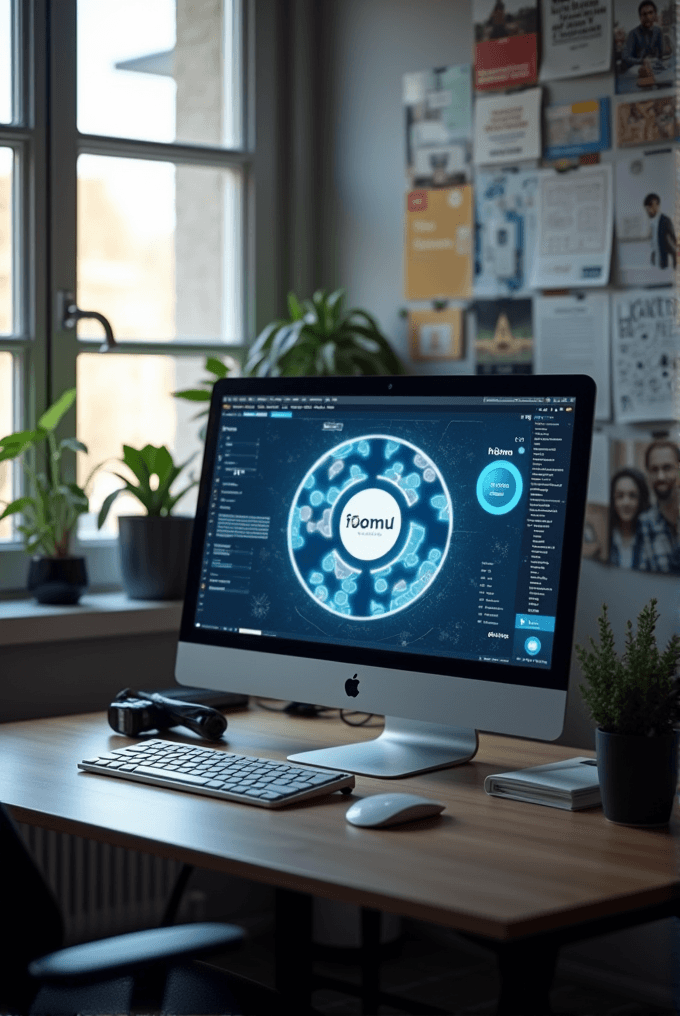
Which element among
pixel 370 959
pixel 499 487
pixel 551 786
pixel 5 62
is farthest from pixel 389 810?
pixel 5 62

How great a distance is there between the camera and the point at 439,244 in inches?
114

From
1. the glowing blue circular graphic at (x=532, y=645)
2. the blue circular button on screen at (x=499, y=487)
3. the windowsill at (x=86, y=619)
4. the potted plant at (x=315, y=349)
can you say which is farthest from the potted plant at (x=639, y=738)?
the potted plant at (x=315, y=349)

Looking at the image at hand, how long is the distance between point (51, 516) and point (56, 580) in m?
0.14

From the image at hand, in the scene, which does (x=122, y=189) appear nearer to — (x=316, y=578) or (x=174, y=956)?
(x=316, y=578)

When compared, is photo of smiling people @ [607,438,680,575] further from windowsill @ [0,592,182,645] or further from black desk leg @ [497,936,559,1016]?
black desk leg @ [497,936,559,1016]

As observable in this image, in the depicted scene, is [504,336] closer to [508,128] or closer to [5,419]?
[508,128]

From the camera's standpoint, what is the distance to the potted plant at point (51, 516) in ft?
8.55

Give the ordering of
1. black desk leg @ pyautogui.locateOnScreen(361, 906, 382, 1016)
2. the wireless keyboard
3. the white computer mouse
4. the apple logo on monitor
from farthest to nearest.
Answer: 1. black desk leg @ pyautogui.locateOnScreen(361, 906, 382, 1016)
2. the apple logo on monitor
3. the wireless keyboard
4. the white computer mouse

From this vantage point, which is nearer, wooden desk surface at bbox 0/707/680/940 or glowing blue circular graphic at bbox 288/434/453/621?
wooden desk surface at bbox 0/707/680/940

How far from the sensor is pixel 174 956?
1.24m

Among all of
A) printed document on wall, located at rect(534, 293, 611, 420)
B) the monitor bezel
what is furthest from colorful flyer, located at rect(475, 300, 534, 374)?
the monitor bezel

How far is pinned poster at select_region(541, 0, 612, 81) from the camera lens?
2.55 m

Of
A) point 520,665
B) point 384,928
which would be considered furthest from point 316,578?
point 384,928

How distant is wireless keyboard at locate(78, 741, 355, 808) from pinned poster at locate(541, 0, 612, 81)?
1.58 metres
